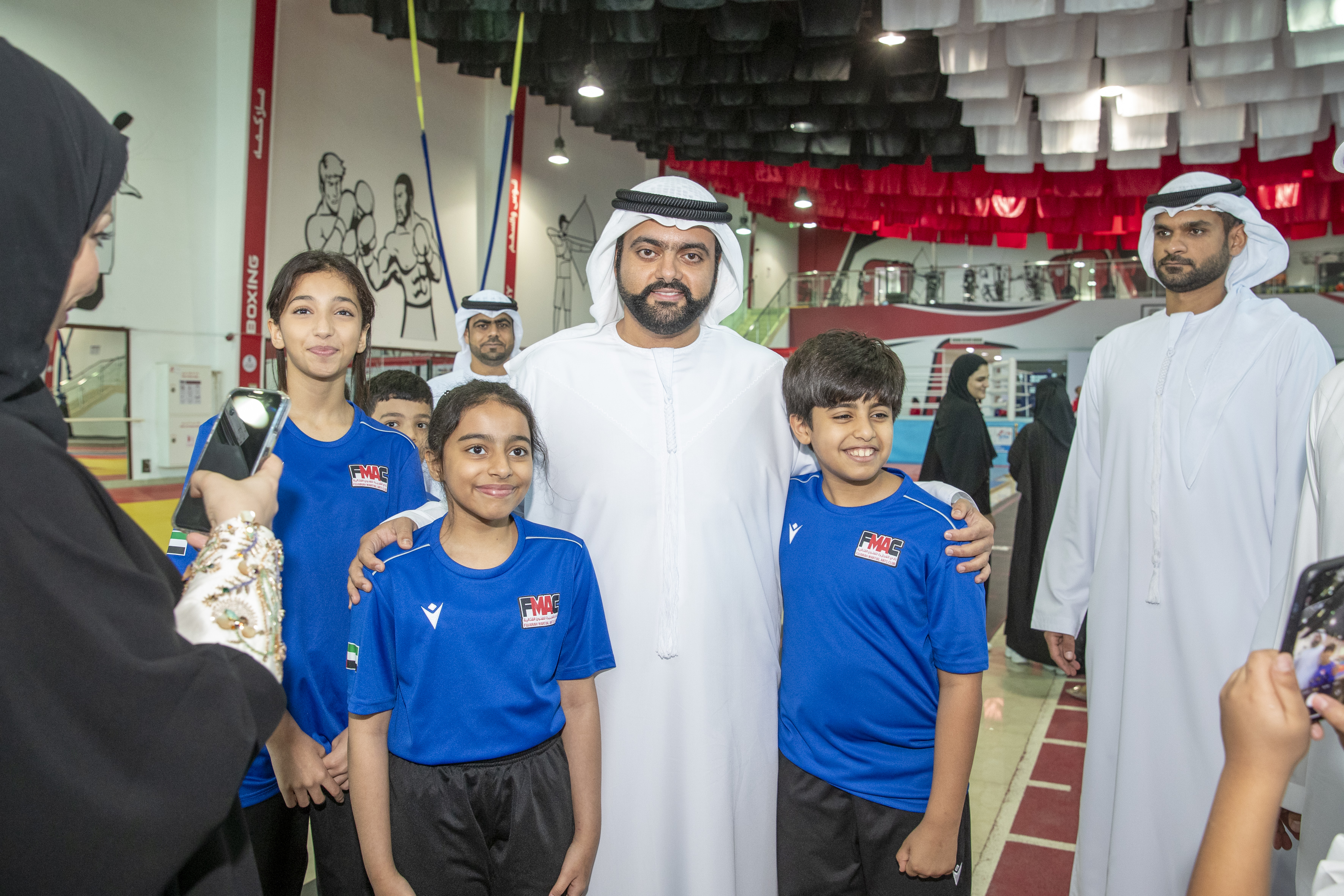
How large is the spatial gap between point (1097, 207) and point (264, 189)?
11.1 metres

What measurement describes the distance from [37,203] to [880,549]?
57.2 inches

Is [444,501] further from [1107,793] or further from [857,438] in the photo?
[1107,793]

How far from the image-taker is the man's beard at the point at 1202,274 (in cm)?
257

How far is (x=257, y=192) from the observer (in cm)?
820

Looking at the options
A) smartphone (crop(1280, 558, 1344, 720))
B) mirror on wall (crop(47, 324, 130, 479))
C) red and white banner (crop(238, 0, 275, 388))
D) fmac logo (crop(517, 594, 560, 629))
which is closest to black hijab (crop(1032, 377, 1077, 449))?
fmac logo (crop(517, 594, 560, 629))

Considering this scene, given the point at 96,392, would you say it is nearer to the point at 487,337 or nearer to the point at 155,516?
the point at 155,516

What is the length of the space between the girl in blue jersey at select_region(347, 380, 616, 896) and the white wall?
23.1 ft

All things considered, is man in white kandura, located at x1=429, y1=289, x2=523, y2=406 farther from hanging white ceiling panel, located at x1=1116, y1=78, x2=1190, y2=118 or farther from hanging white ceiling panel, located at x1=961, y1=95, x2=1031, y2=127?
hanging white ceiling panel, located at x1=1116, y1=78, x2=1190, y2=118

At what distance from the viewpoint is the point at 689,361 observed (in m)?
2.07

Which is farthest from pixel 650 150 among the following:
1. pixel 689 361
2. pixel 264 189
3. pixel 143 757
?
pixel 143 757

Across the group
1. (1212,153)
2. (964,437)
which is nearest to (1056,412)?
(964,437)

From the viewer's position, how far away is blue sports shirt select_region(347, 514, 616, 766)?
1.59 m

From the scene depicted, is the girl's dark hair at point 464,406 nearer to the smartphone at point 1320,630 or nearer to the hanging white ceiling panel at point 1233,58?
the smartphone at point 1320,630

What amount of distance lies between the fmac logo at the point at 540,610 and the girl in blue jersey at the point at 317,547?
411 millimetres
